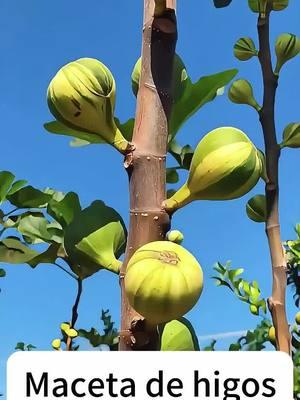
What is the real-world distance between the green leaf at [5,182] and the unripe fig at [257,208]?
2.55ft

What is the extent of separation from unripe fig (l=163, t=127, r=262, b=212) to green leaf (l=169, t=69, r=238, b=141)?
86mm

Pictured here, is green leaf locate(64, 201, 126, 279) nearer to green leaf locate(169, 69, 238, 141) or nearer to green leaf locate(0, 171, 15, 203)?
green leaf locate(169, 69, 238, 141)

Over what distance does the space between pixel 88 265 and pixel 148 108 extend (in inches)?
8.1

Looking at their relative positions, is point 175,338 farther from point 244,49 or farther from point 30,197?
point 30,197

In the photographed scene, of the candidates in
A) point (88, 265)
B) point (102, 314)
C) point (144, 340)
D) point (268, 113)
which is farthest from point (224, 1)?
point (102, 314)

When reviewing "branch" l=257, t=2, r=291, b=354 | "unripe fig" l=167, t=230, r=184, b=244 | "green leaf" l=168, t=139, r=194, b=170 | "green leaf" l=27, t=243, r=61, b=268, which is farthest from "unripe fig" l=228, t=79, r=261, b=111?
"green leaf" l=27, t=243, r=61, b=268

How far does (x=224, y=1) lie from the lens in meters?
1.09

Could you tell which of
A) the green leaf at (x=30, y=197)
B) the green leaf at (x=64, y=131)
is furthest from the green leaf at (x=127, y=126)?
the green leaf at (x=30, y=197)

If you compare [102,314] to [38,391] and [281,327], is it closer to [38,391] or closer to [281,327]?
[281,327]

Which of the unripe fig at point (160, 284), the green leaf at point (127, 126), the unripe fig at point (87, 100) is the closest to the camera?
the unripe fig at point (160, 284)

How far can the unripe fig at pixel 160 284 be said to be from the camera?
64cm

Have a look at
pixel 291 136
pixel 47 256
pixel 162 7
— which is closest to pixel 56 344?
pixel 47 256

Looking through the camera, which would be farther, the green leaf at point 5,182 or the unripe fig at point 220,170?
the green leaf at point 5,182

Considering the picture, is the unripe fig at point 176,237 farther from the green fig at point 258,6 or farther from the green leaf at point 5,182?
the green leaf at point 5,182
